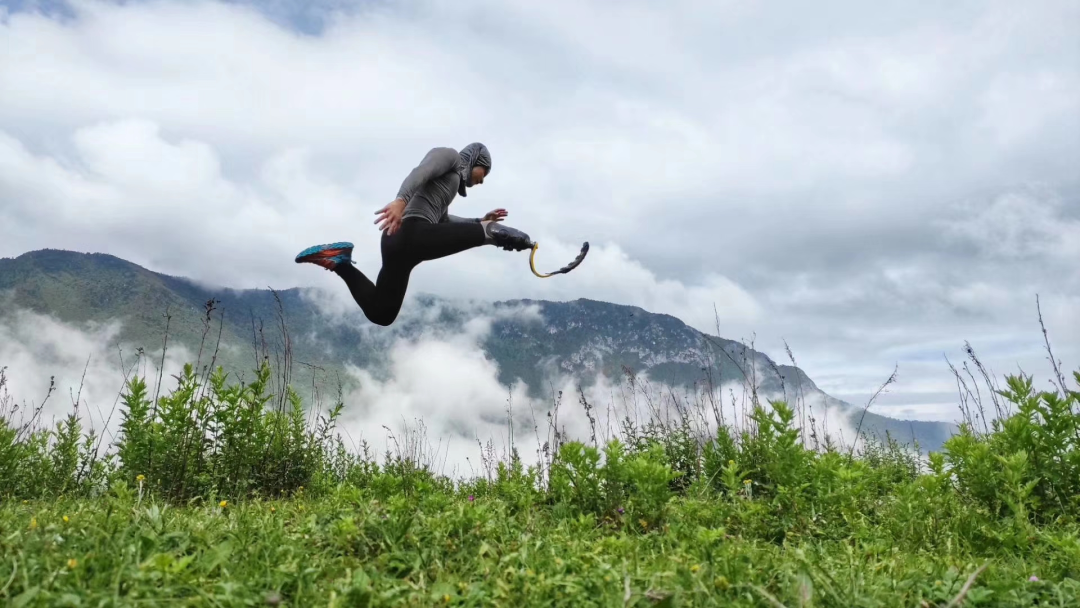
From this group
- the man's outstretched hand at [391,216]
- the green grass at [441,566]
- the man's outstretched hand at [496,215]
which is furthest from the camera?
the man's outstretched hand at [496,215]

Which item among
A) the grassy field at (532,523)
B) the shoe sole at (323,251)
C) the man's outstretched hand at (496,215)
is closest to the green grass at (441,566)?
the grassy field at (532,523)

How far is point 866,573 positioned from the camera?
118 inches

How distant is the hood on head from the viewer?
17.0ft

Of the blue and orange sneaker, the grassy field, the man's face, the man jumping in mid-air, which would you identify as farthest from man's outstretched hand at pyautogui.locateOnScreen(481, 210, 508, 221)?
the grassy field

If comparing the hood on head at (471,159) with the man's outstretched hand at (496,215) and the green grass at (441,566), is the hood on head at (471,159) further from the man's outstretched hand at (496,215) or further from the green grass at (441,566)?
the green grass at (441,566)

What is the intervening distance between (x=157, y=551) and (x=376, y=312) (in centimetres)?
244

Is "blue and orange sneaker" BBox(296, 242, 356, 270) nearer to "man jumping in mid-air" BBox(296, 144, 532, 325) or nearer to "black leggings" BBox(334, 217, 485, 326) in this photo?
"man jumping in mid-air" BBox(296, 144, 532, 325)

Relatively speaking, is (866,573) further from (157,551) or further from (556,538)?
(157,551)

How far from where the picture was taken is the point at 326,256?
5.05 metres

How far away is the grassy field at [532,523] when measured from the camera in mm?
2531

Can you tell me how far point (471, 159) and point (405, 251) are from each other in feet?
3.18

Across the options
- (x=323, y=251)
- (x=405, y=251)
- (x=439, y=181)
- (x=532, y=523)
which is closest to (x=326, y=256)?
(x=323, y=251)

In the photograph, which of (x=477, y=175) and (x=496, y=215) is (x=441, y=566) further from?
(x=477, y=175)

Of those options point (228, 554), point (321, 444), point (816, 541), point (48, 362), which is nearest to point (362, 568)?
point (228, 554)
